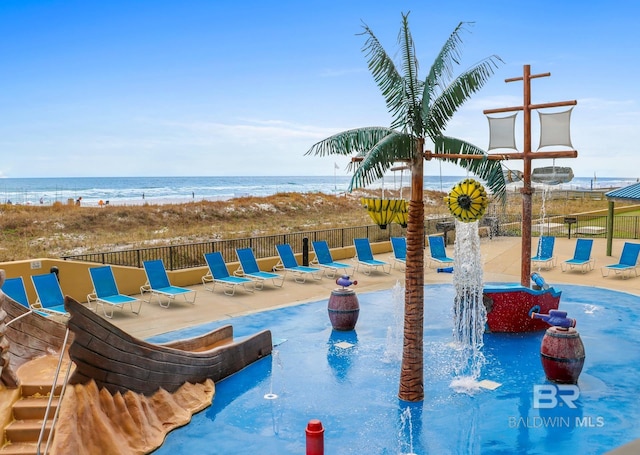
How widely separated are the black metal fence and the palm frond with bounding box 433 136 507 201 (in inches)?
394

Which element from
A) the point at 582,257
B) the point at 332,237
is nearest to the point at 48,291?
the point at 332,237

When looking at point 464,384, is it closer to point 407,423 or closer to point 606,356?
point 407,423

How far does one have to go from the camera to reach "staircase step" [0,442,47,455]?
5.85 metres

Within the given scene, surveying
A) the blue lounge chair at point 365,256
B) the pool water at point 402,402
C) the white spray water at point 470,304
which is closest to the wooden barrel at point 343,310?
the pool water at point 402,402

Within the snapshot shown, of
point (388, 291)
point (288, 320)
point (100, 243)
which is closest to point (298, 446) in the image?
point (288, 320)

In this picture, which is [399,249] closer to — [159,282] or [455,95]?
[159,282]

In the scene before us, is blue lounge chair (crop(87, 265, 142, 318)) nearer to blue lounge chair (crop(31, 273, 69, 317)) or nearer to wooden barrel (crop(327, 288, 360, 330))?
blue lounge chair (crop(31, 273, 69, 317))

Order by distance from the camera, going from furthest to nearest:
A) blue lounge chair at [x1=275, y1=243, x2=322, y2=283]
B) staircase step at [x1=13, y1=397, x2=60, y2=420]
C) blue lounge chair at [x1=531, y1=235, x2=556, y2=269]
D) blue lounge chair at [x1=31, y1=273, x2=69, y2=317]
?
1. blue lounge chair at [x1=531, y1=235, x2=556, y2=269]
2. blue lounge chair at [x1=275, y1=243, x2=322, y2=283]
3. blue lounge chair at [x1=31, y1=273, x2=69, y2=317]
4. staircase step at [x1=13, y1=397, x2=60, y2=420]

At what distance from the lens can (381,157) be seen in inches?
286

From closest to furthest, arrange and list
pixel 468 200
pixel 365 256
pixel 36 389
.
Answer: pixel 36 389
pixel 468 200
pixel 365 256

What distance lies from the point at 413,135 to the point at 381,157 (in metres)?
0.74

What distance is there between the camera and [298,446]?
22.9 feet

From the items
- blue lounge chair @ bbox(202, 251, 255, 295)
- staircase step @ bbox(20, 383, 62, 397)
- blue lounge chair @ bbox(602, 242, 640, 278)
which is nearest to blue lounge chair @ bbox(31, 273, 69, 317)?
blue lounge chair @ bbox(202, 251, 255, 295)

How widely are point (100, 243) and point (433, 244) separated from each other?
1610cm
